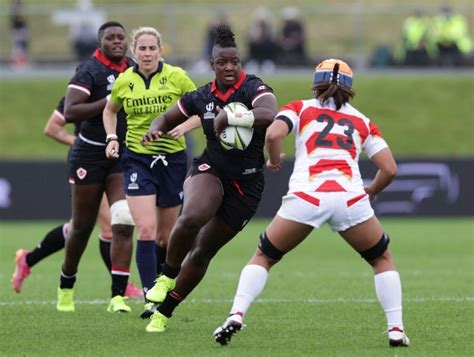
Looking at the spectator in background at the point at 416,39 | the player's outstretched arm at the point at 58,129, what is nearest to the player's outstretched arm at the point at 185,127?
the player's outstretched arm at the point at 58,129

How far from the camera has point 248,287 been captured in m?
7.78

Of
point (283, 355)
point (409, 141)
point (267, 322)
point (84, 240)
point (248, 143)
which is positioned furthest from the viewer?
point (409, 141)

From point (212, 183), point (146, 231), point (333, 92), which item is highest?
point (333, 92)

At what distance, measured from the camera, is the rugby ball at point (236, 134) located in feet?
27.6

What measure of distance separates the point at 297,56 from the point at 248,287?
943 inches

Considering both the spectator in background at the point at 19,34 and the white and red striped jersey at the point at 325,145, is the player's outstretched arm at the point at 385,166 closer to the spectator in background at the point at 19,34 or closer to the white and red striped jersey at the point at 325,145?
the white and red striped jersey at the point at 325,145

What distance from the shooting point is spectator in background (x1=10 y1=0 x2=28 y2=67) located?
99.7 feet

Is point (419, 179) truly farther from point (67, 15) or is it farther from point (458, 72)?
point (67, 15)

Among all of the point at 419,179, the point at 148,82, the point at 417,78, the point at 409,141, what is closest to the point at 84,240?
the point at 148,82

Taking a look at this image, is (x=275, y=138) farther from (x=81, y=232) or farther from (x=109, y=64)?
(x=81, y=232)

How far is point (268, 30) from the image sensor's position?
1203 inches

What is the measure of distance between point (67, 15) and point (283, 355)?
24670 mm

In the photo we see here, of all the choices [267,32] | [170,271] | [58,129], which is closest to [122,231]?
[170,271]

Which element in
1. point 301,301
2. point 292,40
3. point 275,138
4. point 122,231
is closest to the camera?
point 275,138
